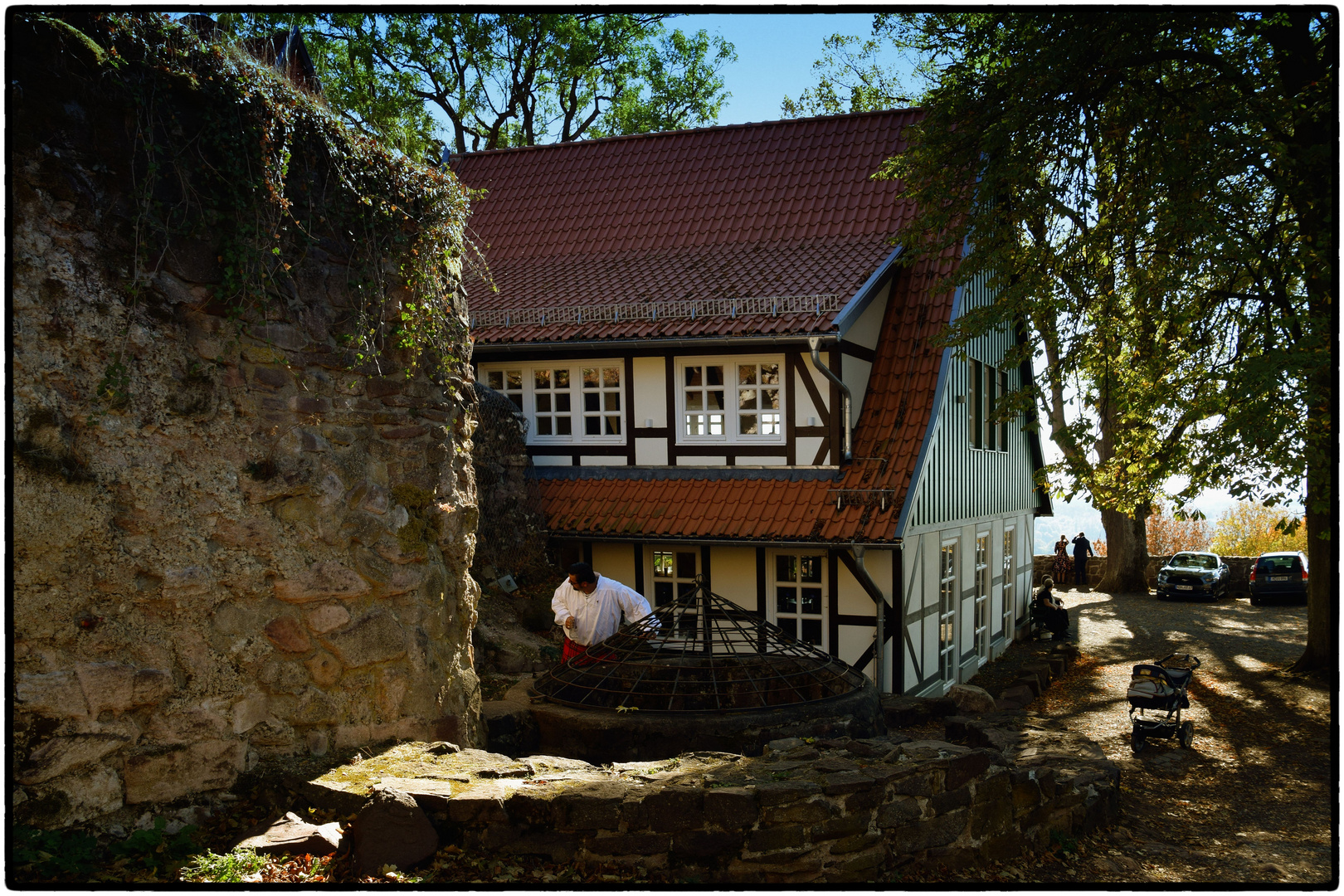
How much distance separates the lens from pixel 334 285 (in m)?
5.41

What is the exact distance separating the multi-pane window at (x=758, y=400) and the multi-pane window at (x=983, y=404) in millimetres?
3558

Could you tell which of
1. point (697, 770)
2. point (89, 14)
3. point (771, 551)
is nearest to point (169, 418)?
point (89, 14)

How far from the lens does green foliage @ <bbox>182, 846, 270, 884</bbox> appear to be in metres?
4.18

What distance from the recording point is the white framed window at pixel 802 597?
39.2ft

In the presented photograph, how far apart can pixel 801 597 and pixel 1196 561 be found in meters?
16.9

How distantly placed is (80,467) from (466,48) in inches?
768

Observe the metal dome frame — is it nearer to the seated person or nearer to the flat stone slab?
the flat stone slab

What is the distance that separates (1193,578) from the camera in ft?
75.7

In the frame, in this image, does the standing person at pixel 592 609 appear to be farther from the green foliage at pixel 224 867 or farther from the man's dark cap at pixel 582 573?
the green foliage at pixel 224 867

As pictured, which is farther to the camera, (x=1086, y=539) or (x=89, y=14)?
(x=1086, y=539)

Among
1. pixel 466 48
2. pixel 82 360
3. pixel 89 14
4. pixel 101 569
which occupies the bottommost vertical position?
pixel 101 569

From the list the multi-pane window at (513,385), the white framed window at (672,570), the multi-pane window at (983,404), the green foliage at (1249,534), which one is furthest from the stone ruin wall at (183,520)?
the green foliage at (1249,534)

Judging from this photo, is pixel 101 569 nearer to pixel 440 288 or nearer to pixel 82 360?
pixel 82 360

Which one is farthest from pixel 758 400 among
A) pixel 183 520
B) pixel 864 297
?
pixel 183 520
